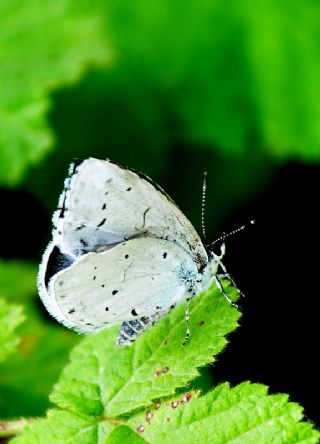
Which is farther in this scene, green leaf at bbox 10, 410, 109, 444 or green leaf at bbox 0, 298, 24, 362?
green leaf at bbox 0, 298, 24, 362

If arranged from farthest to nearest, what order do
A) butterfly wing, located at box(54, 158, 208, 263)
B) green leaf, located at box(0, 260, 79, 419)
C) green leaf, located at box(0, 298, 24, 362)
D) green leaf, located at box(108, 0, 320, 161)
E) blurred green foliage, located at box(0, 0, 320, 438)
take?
green leaf, located at box(108, 0, 320, 161) → blurred green foliage, located at box(0, 0, 320, 438) → green leaf, located at box(0, 260, 79, 419) → green leaf, located at box(0, 298, 24, 362) → butterfly wing, located at box(54, 158, 208, 263)

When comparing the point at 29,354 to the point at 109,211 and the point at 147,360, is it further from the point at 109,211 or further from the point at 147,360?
the point at 109,211

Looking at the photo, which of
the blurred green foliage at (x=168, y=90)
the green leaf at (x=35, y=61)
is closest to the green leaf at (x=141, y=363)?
the blurred green foliage at (x=168, y=90)

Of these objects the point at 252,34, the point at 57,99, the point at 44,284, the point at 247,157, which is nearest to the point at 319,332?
the point at 247,157

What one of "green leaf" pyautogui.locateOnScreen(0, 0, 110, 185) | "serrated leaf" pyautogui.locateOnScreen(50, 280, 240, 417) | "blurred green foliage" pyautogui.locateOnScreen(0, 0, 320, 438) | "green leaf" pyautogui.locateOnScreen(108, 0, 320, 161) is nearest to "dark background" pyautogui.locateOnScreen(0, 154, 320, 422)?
"blurred green foliage" pyautogui.locateOnScreen(0, 0, 320, 438)

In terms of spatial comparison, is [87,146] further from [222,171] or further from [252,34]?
[252,34]

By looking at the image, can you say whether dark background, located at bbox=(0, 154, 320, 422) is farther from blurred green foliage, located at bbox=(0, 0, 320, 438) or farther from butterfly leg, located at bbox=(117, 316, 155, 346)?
butterfly leg, located at bbox=(117, 316, 155, 346)
